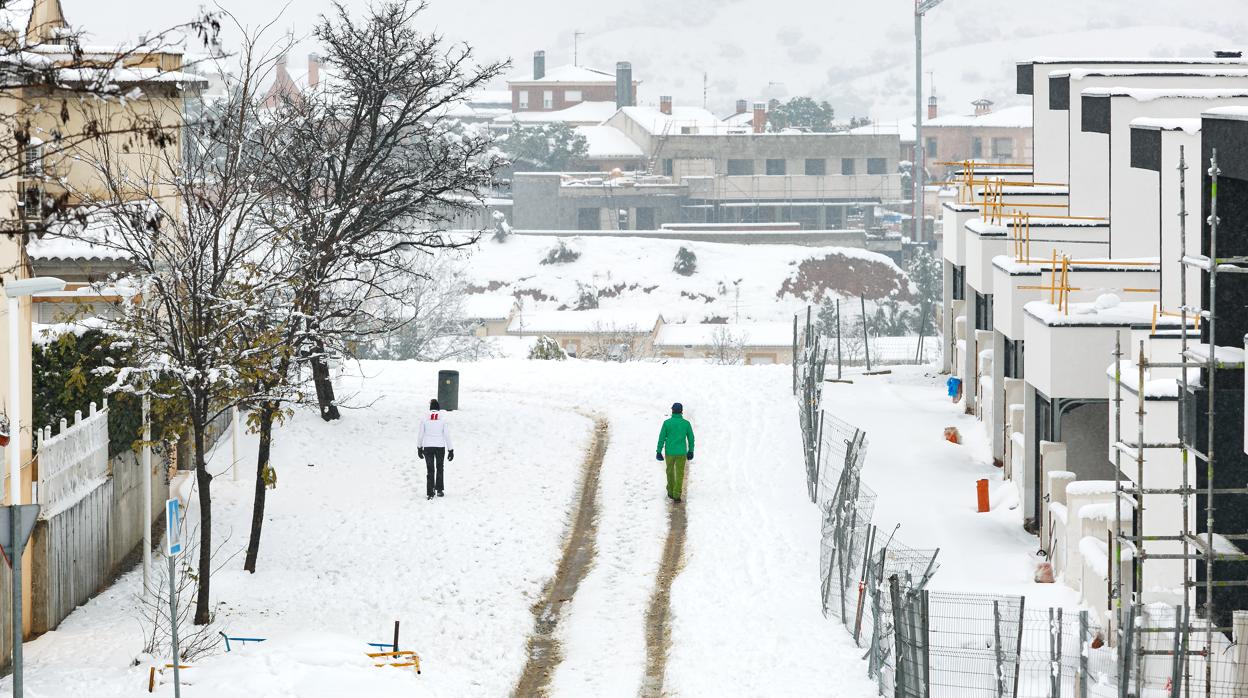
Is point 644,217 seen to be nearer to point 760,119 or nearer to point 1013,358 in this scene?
point 760,119

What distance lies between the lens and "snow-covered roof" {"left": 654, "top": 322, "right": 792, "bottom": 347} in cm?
7700

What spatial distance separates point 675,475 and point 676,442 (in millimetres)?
594

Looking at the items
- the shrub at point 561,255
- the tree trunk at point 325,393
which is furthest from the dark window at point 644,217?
the tree trunk at point 325,393

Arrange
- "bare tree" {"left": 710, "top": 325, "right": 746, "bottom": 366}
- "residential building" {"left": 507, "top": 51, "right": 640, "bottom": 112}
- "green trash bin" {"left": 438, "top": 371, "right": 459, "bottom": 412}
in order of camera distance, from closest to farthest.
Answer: "green trash bin" {"left": 438, "top": 371, "right": 459, "bottom": 412} → "bare tree" {"left": 710, "top": 325, "right": 746, "bottom": 366} → "residential building" {"left": 507, "top": 51, "right": 640, "bottom": 112}

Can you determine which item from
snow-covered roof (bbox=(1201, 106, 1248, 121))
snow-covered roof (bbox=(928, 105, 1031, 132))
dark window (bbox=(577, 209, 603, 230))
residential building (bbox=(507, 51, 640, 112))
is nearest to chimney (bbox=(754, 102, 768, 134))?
dark window (bbox=(577, 209, 603, 230))

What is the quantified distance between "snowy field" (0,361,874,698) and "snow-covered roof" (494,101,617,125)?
125 meters

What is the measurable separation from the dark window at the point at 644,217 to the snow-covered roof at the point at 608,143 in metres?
8.76

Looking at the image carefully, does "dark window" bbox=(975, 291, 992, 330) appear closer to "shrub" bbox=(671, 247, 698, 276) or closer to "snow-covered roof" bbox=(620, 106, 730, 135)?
"shrub" bbox=(671, 247, 698, 276)

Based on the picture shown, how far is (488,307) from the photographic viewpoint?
8706 centimetres

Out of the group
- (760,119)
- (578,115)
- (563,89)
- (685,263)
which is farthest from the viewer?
(563,89)

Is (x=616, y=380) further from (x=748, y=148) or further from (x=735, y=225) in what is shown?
(x=748, y=148)

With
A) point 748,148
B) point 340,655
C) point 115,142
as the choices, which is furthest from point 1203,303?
point 748,148

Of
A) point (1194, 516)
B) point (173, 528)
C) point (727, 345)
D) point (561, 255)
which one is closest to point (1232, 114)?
point (1194, 516)

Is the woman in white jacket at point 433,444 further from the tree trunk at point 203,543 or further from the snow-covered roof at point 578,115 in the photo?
the snow-covered roof at point 578,115
